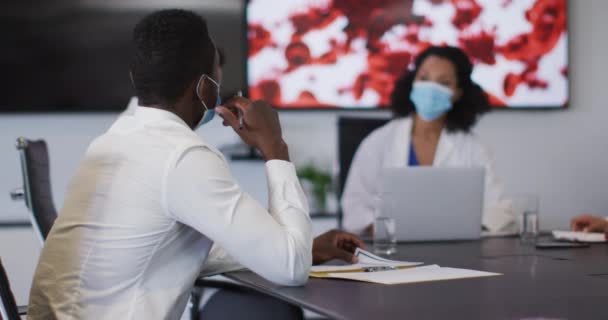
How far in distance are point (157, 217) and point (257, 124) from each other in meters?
0.34

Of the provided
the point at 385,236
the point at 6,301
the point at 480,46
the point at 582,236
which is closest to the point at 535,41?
the point at 480,46

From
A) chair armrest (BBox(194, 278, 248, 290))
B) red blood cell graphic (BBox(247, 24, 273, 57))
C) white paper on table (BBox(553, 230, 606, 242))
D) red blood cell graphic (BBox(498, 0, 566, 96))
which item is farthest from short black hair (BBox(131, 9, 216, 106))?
red blood cell graphic (BBox(498, 0, 566, 96))

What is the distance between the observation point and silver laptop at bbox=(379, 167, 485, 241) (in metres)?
2.29

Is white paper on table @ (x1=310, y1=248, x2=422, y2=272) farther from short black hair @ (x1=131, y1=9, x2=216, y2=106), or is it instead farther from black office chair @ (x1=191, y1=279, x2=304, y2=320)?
short black hair @ (x1=131, y1=9, x2=216, y2=106)

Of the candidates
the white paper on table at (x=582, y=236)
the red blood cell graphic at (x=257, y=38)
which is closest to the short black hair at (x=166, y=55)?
the white paper on table at (x=582, y=236)

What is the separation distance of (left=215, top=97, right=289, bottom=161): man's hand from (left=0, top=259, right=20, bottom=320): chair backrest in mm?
657

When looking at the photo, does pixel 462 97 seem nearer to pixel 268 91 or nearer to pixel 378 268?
pixel 268 91

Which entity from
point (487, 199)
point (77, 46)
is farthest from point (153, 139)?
point (77, 46)

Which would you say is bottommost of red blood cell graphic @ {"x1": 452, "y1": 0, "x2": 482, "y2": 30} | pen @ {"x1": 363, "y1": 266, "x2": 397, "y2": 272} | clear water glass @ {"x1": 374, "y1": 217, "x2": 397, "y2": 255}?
clear water glass @ {"x1": 374, "y1": 217, "x2": 397, "y2": 255}

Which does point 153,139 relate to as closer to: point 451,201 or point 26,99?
point 451,201

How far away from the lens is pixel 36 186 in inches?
77.0

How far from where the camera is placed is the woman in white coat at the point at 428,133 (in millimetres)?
3102

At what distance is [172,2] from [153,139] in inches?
113

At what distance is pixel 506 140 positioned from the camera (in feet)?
15.1
